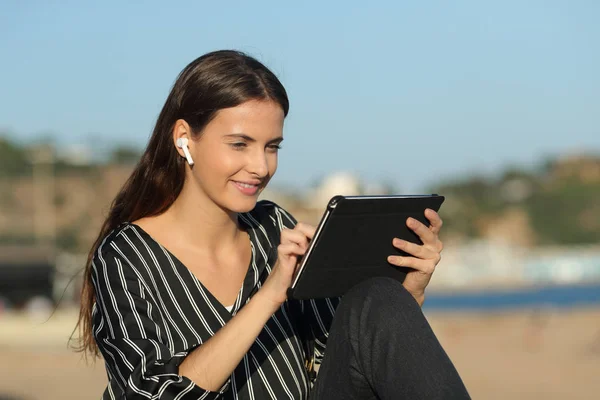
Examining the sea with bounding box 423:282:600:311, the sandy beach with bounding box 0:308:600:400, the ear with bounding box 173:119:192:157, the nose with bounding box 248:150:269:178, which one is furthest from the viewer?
the sea with bounding box 423:282:600:311

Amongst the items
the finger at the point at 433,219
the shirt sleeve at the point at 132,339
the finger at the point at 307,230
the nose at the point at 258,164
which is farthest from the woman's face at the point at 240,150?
the finger at the point at 433,219

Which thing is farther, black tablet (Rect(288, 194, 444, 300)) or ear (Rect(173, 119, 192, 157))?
ear (Rect(173, 119, 192, 157))

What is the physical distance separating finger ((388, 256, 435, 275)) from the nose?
439 millimetres

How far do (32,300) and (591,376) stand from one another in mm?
21071

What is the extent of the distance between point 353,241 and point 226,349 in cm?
46

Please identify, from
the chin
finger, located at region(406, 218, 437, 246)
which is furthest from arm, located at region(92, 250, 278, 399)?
finger, located at region(406, 218, 437, 246)

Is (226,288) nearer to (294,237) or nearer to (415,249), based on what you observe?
(294,237)

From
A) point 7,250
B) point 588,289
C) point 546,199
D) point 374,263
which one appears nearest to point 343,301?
point 374,263

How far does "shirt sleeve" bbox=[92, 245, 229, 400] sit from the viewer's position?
7.44 ft

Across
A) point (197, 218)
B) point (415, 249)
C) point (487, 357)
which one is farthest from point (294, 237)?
point (487, 357)

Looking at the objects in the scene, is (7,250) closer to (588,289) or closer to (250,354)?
(588,289)

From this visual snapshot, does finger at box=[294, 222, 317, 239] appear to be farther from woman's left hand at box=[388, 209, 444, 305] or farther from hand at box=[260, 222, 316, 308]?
woman's left hand at box=[388, 209, 444, 305]

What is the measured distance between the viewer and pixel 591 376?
37.5ft

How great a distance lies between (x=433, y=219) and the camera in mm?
2564
